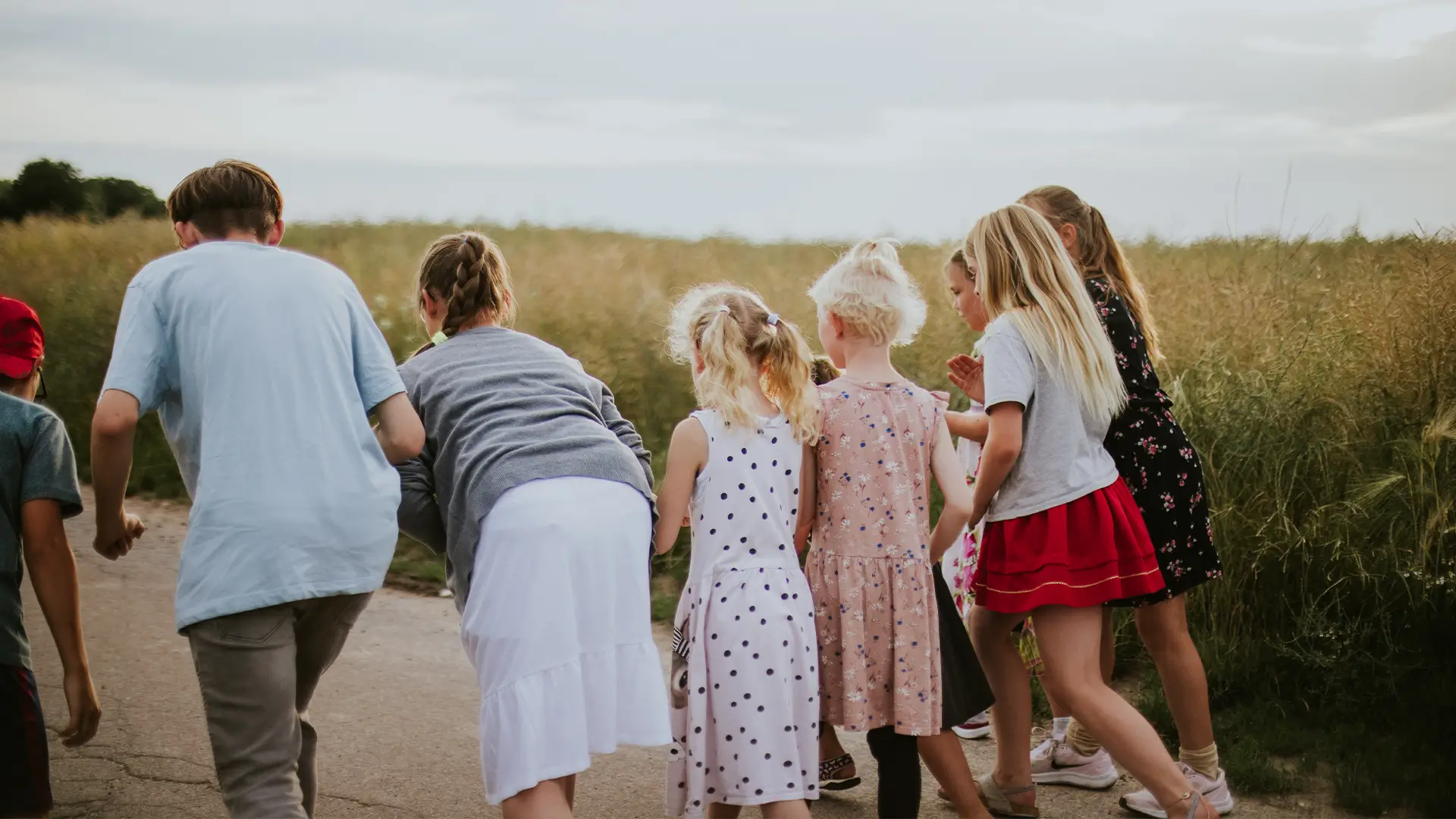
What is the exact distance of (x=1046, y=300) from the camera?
369 centimetres

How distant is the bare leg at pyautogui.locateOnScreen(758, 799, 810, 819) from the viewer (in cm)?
326

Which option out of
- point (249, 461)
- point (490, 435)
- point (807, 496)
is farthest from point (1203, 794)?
point (249, 461)

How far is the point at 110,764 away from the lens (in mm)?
4191

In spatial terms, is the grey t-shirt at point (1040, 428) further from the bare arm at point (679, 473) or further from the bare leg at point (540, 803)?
the bare leg at point (540, 803)

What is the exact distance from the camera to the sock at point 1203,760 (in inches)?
157

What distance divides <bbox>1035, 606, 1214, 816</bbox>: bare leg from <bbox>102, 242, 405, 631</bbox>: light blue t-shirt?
201cm

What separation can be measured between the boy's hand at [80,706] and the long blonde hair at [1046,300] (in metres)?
2.72

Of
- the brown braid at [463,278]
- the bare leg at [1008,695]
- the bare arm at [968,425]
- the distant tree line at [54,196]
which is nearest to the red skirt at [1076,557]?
the bare leg at [1008,695]

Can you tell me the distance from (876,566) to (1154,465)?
42.3 inches

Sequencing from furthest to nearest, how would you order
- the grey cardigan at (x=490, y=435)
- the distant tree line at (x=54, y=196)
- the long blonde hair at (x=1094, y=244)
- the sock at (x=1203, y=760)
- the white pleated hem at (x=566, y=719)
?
1. the distant tree line at (x=54, y=196)
2. the long blonde hair at (x=1094, y=244)
3. the sock at (x=1203, y=760)
4. the grey cardigan at (x=490, y=435)
5. the white pleated hem at (x=566, y=719)

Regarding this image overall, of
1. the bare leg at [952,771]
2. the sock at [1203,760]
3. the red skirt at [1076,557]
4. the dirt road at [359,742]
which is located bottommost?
the dirt road at [359,742]

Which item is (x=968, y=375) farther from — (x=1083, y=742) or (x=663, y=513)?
(x=1083, y=742)

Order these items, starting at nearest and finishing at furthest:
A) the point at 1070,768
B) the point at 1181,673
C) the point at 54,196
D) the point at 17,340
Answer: the point at 17,340 → the point at 1181,673 → the point at 1070,768 → the point at 54,196

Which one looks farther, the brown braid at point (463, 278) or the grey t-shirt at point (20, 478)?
the brown braid at point (463, 278)
